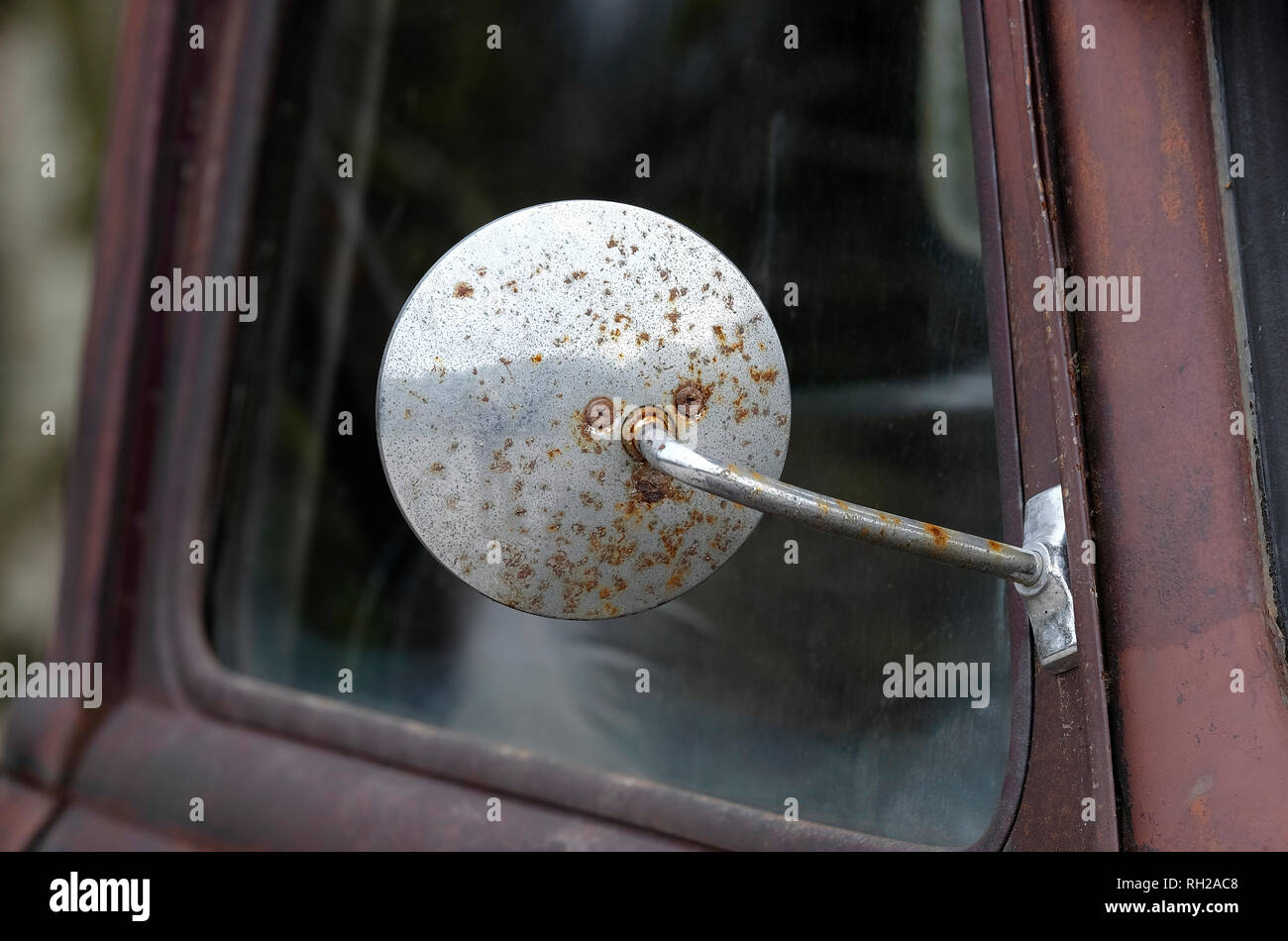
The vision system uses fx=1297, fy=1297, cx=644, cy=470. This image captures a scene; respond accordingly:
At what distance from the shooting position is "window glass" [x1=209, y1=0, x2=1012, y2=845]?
3.52 feet

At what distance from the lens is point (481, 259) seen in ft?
2.44

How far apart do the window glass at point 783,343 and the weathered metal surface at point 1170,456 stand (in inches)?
6.3

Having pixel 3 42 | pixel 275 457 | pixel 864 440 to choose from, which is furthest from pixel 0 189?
pixel 864 440

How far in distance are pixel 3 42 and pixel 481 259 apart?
135 inches

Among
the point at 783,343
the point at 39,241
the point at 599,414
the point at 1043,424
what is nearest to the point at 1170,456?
the point at 1043,424

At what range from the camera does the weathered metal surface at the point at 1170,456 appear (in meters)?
0.77

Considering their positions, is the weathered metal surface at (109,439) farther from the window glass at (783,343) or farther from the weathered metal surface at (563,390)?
the weathered metal surface at (563,390)

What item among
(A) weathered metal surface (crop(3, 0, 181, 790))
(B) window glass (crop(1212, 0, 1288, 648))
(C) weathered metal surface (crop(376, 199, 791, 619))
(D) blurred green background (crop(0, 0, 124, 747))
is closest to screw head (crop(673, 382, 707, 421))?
(C) weathered metal surface (crop(376, 199, 791, 619))

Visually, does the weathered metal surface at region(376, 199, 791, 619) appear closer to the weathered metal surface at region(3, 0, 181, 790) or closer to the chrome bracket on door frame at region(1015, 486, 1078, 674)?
the chrome bracket on door frame at region(1015, 486, 1078, 674)

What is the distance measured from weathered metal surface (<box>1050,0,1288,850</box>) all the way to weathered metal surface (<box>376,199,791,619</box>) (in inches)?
9.3

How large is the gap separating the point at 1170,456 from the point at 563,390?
1.24ft

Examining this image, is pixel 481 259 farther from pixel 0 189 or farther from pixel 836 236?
pixel 0 189

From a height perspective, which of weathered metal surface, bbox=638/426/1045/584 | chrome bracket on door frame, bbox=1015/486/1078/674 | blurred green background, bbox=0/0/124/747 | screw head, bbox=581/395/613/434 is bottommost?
chrome bracket on door frame, bbox=1015/486/1078/674

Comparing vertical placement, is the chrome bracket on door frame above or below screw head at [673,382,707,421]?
below
